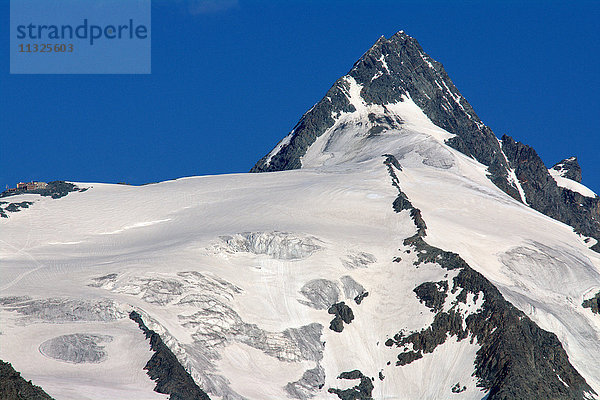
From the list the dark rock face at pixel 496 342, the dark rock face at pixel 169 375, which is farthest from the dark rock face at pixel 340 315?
the dark rock face at pixel 169 375

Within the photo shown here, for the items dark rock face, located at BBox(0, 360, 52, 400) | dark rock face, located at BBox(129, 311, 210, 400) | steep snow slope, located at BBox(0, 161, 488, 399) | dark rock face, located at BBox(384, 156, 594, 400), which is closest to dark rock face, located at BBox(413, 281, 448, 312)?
dark rock face, located at BBox(384, 156, 594, 400)

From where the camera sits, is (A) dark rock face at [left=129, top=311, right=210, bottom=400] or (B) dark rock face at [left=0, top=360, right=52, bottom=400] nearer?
(B) dark rock face at [left=0, top=360, right=52, bottom=400]

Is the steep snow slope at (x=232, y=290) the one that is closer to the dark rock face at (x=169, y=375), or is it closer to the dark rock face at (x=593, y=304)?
the dark rock face at (x=169, y=375)

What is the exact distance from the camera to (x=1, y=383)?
94688 millimetres

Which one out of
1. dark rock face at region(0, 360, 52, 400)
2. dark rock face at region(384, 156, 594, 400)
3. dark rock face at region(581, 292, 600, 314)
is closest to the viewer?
dark rock face at region(0, 360, 52, 400)

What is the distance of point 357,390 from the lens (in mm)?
146000

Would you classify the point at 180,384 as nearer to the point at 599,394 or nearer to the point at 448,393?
the point at 448,393

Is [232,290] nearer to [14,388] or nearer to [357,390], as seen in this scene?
[357,390]

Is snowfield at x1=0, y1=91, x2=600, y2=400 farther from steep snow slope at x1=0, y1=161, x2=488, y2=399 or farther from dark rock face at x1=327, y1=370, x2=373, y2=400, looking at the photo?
dark rock face at x1=327, y1=370, x2=373, y2=400

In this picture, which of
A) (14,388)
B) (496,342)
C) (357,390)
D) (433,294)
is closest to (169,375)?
(357,390)

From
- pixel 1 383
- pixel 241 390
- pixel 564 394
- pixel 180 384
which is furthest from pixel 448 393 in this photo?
pixel 1 383

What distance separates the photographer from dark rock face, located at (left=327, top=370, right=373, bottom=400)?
144875 millimetres

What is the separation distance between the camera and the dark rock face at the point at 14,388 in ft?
309

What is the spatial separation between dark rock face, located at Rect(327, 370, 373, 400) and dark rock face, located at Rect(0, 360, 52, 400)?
50.4 metres
